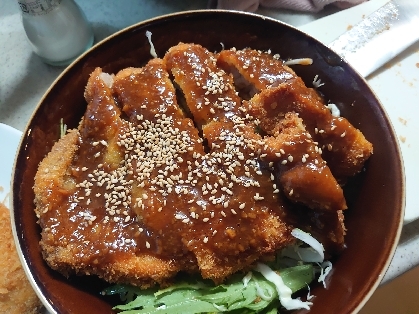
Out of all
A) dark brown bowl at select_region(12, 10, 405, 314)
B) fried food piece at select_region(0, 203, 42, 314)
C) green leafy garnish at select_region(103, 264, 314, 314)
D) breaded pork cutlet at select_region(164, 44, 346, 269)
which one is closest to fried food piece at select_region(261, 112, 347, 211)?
breaded pork cutlet at select_region(164, 44, 346, 269)

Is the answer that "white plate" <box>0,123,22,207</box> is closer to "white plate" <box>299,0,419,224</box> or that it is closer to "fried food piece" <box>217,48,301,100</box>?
"fried food piece" <box>217,48,301,100</box>

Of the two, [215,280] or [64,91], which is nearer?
[215,280]

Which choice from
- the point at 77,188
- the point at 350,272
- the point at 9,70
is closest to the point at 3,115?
the point at 9,70

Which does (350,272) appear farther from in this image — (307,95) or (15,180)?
(15,180)

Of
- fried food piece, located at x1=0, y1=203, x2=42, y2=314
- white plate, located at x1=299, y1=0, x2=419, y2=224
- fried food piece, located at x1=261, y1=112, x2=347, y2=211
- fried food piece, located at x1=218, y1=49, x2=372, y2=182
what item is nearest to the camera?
fried food piece, located at x1=261, y1=112, x2=347, y2=211

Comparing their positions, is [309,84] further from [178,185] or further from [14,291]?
[14,291]

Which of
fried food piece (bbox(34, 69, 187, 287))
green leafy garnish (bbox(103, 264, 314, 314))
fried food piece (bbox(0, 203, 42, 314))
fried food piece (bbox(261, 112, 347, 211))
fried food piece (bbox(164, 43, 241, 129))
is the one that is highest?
fried food piece (bbox(164, 43, 241, 129))
